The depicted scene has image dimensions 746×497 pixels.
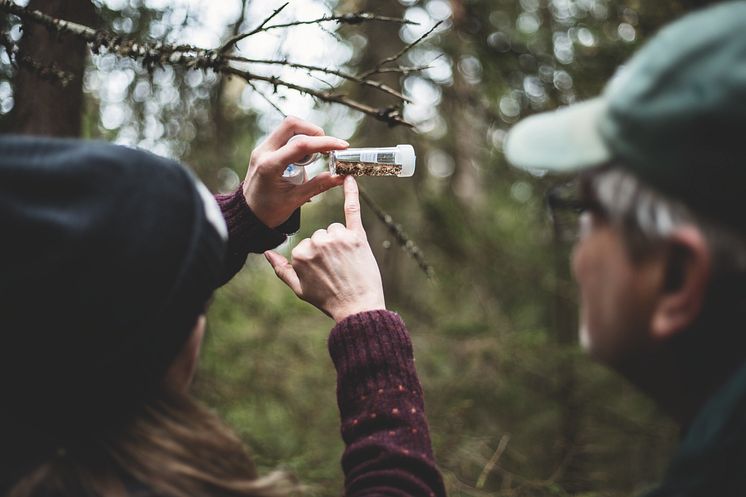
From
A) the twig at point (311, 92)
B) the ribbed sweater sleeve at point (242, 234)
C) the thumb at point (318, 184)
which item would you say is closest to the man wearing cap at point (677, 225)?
the twig at point (311, 92)

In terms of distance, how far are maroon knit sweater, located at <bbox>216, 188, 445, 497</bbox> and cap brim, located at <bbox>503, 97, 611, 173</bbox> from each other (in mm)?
547

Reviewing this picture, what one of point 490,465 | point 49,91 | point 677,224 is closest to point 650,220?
point 677,224

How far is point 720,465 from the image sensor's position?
0.99 meters

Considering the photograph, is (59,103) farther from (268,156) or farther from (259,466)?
(259,466)

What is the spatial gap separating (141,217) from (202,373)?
270cm

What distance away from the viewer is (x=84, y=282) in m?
1.04

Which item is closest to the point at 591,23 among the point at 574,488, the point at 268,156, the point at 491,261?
the point at 491,261

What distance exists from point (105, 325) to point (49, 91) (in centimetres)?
165

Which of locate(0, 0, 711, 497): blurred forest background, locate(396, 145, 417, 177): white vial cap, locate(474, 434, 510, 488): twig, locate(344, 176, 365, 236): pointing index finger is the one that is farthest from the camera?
locate(0, 0, 711, 497): blurred forest background

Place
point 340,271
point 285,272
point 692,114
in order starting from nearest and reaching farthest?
point 692,114 → point 340,271 → point 285,272

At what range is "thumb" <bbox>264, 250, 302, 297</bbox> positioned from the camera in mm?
1766

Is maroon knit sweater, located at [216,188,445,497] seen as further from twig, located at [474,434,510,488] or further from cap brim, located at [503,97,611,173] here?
twig, located at [474,434,510,488]

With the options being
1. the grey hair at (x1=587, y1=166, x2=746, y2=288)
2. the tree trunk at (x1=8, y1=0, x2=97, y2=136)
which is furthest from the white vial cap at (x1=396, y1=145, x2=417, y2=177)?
the tree trunk at (x1=8, y1=0, x2=97, y2=136)

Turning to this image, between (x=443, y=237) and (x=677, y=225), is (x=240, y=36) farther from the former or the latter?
(x=443, y=237)
